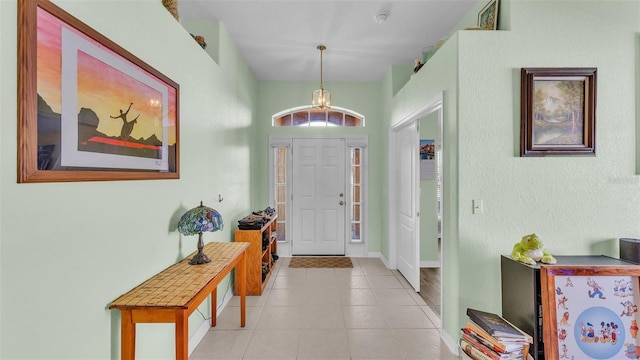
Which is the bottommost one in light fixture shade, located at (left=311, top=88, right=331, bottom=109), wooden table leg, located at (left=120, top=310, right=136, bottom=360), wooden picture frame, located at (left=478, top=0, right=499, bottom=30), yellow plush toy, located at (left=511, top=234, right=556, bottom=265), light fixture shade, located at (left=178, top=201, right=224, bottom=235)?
wooden table leg, located at (left=120, top=310, right=136, bottom=360)

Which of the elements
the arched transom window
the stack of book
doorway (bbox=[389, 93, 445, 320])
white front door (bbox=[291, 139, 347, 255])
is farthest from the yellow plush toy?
the arched transom window

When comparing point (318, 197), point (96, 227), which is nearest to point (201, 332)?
point (96, 227)

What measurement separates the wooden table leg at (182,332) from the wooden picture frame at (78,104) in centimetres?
76

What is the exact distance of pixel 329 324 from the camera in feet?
9.16

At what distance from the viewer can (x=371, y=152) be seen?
499cm

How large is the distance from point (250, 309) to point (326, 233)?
2.19 metres

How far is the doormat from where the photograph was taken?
4527mm

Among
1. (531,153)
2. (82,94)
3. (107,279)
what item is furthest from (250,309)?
(531,153)

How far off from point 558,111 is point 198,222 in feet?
9.12

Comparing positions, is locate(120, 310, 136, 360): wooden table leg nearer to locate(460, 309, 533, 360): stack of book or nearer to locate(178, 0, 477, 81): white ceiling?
locate(460, 309, 533, 360): stack of book

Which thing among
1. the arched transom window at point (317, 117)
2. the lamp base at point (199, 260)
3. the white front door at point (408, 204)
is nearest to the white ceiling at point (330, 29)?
the arched transom window at point (317, 117)

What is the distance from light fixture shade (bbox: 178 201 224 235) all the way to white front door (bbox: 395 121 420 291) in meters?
2.41

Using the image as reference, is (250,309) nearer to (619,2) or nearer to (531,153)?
(531,153)

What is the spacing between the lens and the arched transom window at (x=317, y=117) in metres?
5.07
